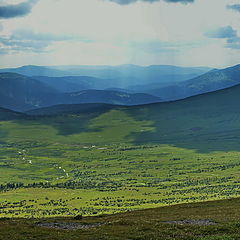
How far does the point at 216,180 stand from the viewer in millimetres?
185250

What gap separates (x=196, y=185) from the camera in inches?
6895

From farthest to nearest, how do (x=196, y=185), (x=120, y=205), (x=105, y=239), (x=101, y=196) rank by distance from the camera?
(x=196, y=185), (x=101, y=196), (x=120, y=205), (x=105, y=239)

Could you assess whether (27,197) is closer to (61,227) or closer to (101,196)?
(101,196)

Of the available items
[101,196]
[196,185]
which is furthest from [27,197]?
[196,185]

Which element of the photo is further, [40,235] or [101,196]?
[101,196]

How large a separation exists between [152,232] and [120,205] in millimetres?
93475

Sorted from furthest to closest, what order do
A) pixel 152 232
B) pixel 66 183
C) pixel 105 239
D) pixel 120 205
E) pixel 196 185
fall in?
pixel 66 183 → pixel 196 185 → pixel 120 205 → pixel 152 232 → pixel 105 239

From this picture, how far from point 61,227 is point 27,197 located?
117 m

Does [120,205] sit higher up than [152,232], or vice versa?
[152,232]

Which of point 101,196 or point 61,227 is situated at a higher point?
point 61,227

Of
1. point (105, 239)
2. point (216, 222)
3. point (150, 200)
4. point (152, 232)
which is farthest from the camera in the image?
point (150, 200)

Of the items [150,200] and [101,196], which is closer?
[150,200]

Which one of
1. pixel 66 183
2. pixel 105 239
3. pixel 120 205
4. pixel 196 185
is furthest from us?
pixel 66 183

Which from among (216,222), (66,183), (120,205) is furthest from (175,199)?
(216,222)
